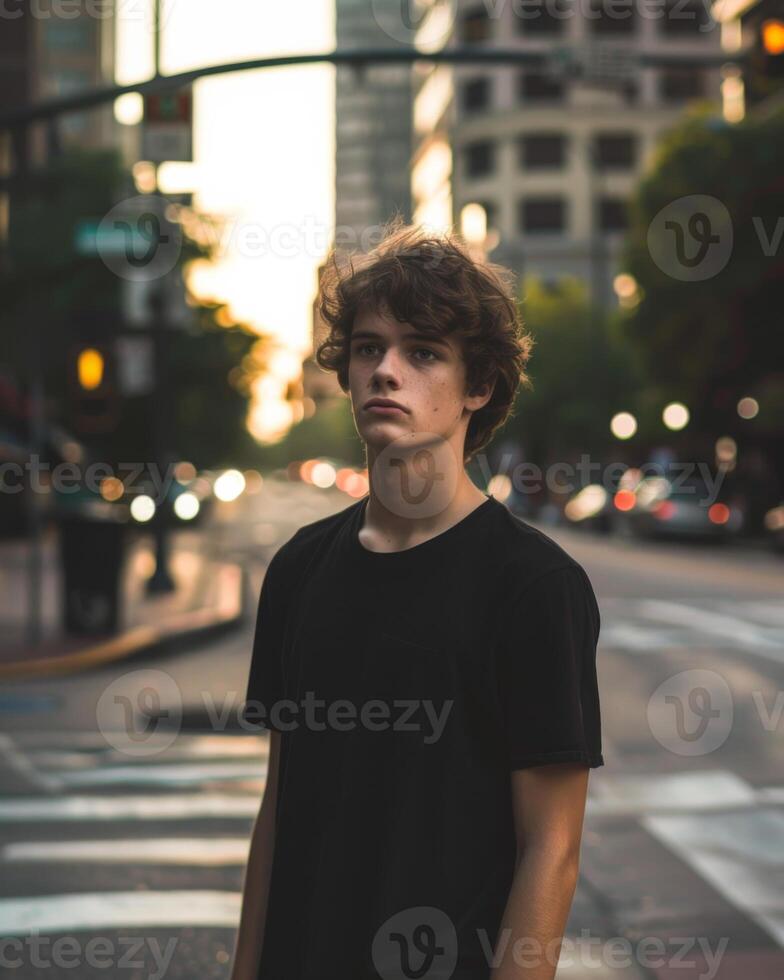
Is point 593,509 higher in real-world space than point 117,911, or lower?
lower

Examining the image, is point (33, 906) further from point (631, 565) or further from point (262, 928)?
point (631, 565)

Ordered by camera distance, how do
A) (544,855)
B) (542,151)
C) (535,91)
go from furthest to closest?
(542,151) < (535,91) < (544,855)

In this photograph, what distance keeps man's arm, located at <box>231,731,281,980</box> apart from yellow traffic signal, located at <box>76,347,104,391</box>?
1302 centimetres

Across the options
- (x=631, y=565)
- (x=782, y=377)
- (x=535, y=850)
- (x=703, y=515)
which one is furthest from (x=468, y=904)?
(x=782, y=377)

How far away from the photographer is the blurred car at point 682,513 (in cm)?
3556

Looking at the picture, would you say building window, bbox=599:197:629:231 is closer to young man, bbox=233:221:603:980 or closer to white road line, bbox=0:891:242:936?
white road line, bbox=0:891:242:936

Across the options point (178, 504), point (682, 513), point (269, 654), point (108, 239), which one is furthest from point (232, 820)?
point (178, 504)

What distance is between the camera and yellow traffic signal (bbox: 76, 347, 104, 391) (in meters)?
15.2

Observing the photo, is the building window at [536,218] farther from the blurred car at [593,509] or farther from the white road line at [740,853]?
the white road line at [740,853]

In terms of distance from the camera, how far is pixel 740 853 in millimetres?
6777

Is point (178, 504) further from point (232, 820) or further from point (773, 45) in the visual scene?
point (232, 820)

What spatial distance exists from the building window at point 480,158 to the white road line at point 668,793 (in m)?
82.0

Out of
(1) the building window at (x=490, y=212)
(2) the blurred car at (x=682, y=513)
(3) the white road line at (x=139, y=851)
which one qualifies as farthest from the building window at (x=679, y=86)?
(3) the white road line at (x=139, y=851)

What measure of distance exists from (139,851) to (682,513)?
2998 cm
